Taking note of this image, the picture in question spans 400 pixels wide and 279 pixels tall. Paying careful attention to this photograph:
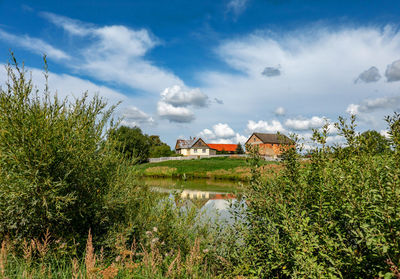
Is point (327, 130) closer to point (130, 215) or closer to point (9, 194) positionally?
point (130, 215)

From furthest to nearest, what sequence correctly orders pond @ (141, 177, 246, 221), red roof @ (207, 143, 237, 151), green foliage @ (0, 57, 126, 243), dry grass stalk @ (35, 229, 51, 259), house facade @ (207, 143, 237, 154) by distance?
red roof @ (207, 143, 237, 151), house facade @ (207, 143, 237, 154), pond @ (141, 177, 246, 221), green foliage @ (0, 57, 126, 243), dry grass stalk @ (35, 229, 51, 259)

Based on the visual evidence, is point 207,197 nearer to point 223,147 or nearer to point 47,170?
point 47,170

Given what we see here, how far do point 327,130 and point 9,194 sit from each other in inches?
237

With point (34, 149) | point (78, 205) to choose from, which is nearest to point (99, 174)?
point (78, 205)

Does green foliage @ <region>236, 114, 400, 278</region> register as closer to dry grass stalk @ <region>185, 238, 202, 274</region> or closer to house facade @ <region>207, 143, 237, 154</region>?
dry grass stalk @ <region>185, 238, 202, 274</region>

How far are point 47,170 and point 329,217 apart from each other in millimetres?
4995

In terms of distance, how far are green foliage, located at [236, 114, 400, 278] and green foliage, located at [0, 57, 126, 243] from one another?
11.0ft

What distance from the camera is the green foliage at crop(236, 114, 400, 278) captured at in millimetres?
3211

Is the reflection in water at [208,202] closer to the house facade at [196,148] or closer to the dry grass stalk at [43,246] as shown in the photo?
the dry grass stalk at [43,246]

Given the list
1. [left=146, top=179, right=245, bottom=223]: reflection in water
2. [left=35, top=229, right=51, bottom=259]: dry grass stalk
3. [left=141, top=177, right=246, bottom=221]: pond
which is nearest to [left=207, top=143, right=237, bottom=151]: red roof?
[left=141, top=177, right=246, bottom=221]: pond

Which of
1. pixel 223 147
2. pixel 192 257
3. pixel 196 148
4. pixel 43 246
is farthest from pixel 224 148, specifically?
pixel 192 257

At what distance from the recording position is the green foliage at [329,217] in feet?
10.5

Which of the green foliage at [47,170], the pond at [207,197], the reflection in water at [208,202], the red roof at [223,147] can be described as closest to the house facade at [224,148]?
the red roof at [223,147]

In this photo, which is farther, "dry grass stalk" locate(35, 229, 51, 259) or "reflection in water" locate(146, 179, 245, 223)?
"reflection in water" locate(146, 179, 245, 223)
